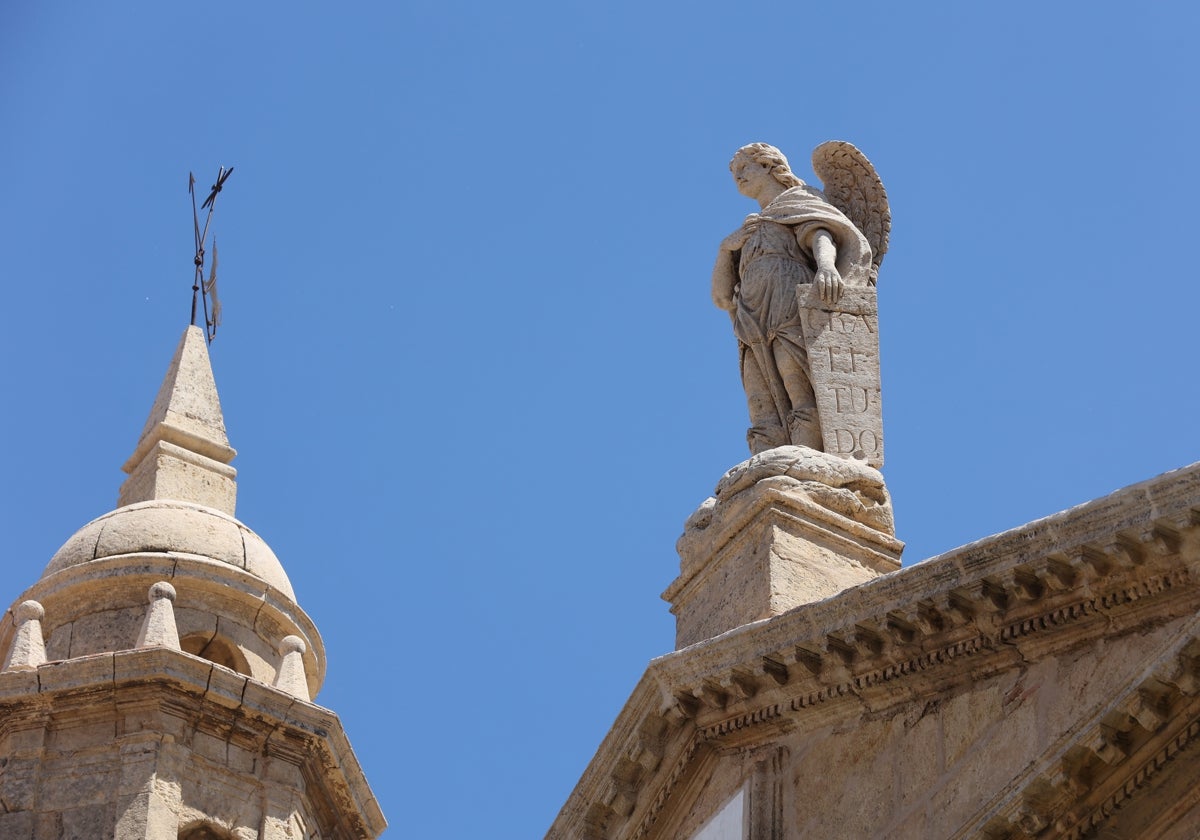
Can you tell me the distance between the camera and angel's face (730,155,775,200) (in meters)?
21.8

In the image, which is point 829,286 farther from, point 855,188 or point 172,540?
point 172,540

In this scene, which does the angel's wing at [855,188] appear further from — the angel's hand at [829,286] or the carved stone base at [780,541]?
the carved stone base at [780,541]

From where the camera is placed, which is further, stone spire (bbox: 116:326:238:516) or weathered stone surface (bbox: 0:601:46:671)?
stone spire (bbox: 116:326:238:516)

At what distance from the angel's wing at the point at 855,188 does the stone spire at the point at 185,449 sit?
9.05 m

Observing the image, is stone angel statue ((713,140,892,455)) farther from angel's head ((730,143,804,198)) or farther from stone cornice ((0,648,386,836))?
stone cornice ((0,648,386,836))

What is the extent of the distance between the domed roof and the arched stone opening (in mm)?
792

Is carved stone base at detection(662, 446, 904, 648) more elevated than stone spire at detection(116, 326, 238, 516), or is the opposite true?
stone spire at detection(116, 326, 238, 516)

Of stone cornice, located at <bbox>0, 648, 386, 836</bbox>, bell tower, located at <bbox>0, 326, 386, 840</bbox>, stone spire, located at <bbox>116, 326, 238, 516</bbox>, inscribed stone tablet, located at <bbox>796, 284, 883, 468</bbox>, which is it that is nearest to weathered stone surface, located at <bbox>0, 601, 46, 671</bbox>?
bell tower, located at <bbox>0, 326, 386, 840</bbox>

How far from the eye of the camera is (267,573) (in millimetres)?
28000

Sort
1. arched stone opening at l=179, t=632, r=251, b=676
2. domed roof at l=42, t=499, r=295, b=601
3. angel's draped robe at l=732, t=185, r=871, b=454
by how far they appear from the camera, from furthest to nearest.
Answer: domed roof at l=42, t=499, r=295, b=601, arched stone opening at l=179, t=632, r=251, b=676, angel's draped robe at l=732, t=185, r=871, b=454

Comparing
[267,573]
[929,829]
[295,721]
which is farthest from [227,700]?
[929,829]

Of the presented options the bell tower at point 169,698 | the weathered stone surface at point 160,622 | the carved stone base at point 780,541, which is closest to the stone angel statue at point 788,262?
the carved stone base at point 780,541

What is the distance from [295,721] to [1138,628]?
36.8ft

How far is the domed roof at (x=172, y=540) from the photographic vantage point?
1093 inches
